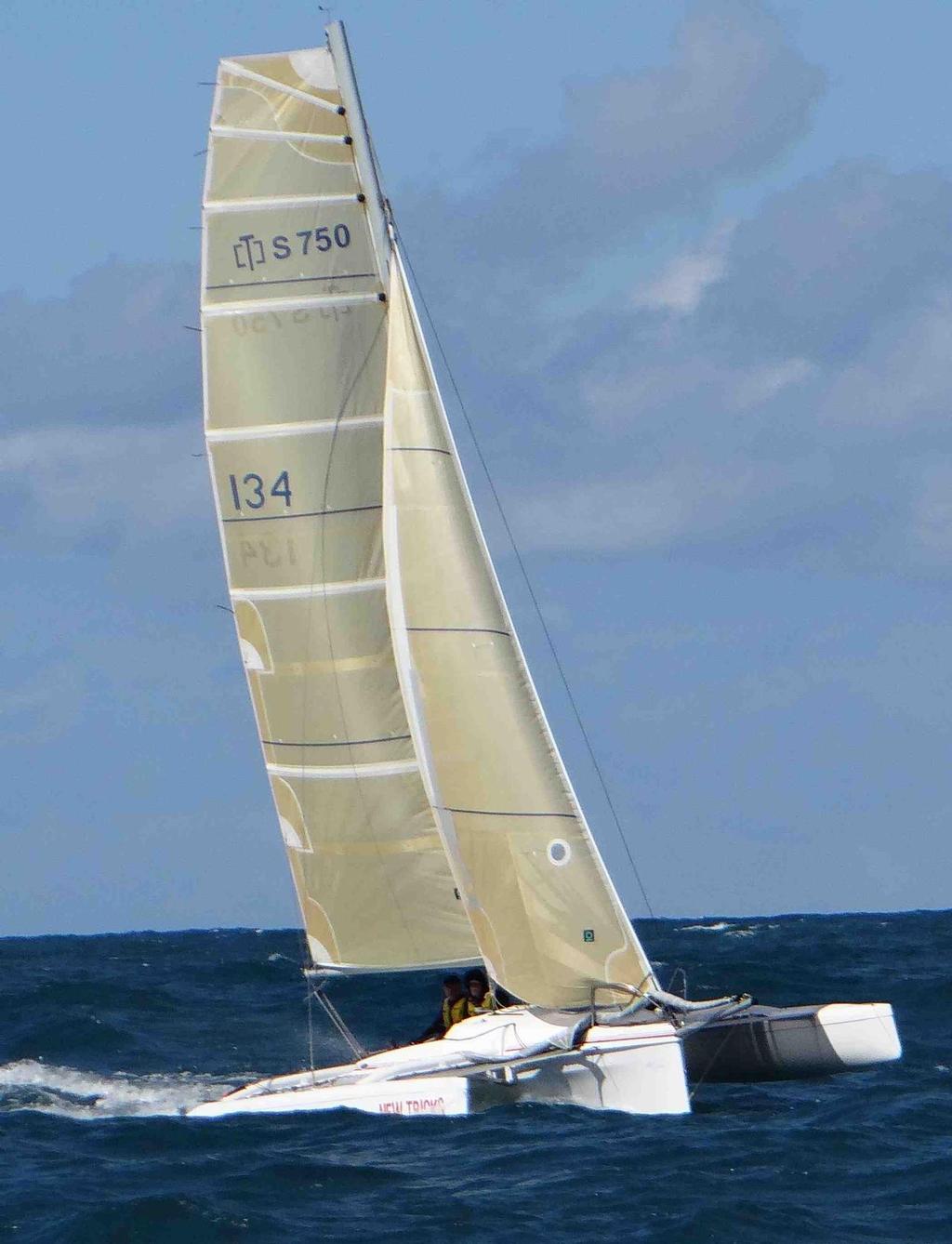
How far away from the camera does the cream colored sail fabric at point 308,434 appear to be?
18812 millimetres

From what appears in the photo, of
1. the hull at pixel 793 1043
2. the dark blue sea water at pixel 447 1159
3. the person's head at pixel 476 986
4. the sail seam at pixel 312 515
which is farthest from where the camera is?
the sail seam at pixel 312 515

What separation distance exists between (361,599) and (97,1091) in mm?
5591

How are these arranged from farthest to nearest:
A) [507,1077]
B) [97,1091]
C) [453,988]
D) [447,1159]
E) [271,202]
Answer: [97,1091], [271,202], [453,988], [507,1077], [447,1159]

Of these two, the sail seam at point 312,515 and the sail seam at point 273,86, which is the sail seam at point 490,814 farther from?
the sail seam at point 273,86

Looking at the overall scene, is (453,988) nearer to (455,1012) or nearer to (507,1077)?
(455,1012)

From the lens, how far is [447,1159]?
15062mm

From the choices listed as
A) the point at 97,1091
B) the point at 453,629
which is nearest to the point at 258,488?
the point at 453,629

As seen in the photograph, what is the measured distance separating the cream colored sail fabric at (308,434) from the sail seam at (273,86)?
0.5 inches

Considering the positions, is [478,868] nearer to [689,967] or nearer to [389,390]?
[389,390]

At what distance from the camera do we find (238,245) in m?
18.8

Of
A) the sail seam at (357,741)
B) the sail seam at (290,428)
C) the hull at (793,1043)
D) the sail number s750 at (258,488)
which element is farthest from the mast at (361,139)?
the hull at (793,1043)

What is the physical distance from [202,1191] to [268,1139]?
84.2 inches

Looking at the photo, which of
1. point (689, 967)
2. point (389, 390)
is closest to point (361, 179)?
point (389, 390)

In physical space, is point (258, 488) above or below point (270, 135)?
below
